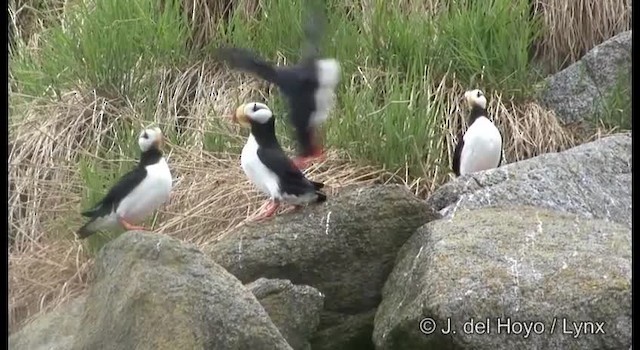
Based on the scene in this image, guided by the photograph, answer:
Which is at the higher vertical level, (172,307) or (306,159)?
(172,307)

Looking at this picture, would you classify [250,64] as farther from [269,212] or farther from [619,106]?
[619,106]

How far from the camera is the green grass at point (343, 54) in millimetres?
5812

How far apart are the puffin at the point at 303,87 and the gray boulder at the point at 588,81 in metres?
1.41

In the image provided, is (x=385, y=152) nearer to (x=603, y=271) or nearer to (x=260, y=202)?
(x=260, y=202)

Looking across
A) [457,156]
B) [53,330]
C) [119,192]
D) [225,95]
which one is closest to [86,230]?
[119,192]

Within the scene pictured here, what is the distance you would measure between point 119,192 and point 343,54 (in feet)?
5.97

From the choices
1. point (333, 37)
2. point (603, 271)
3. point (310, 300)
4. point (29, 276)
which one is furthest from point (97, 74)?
point (603, 271)

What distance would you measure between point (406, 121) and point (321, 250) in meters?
1.24

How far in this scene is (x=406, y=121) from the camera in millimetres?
5539

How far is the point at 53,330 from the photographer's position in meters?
4.21

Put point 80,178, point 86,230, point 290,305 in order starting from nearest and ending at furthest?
point 290,305 < point 86,230 < point 80,178

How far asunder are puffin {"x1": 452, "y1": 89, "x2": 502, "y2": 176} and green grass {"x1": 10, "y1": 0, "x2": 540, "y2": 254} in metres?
0.11

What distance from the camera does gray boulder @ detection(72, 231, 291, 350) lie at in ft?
12.4

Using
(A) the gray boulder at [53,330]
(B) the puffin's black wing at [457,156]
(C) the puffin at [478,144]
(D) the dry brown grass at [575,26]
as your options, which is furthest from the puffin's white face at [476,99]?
(A) the gray boulder at [53,330]
